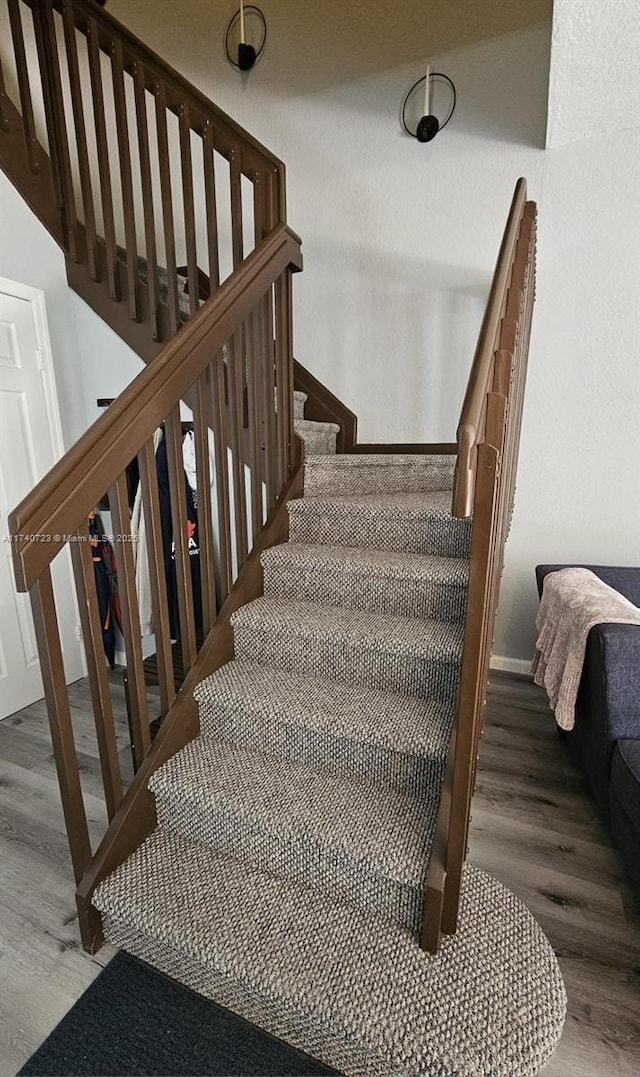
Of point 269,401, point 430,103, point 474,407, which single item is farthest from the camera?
point 430,103

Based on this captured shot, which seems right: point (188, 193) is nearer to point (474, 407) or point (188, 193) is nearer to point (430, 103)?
point (430, 103)

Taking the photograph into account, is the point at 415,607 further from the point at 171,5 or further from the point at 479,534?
the point at 171,5

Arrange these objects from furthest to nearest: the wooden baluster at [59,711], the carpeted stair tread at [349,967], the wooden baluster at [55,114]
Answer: the wooden baluster at [55,114]
the wooden baluster at [59,711]
the carpeted stair tread at [349,967]

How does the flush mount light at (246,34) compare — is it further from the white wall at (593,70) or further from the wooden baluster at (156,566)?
the wooden baluster at (156,566)

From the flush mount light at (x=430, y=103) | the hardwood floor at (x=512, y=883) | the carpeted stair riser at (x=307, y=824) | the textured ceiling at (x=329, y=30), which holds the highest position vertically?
the textured ceiling at (x=329, y=30)

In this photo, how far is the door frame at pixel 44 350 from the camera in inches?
87.9

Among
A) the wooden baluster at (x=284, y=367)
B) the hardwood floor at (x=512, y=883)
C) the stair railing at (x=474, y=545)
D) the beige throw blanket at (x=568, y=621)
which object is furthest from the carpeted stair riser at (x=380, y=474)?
the hardwood floor at (x=512, y=883)

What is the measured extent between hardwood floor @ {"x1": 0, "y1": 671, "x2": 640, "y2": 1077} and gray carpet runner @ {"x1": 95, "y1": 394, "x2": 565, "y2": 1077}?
0.16 metres

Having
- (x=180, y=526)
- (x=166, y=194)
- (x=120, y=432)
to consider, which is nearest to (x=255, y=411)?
(x=180, y=526)

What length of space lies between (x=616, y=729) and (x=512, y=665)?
1.14 m

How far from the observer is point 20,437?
92.7 inches

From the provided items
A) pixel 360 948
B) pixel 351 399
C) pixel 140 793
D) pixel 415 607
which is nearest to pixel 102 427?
pixel 140 793

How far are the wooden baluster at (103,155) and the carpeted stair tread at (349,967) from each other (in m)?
2.20

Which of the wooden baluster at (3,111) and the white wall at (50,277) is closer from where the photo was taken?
the wooden baluster at (3,111)
